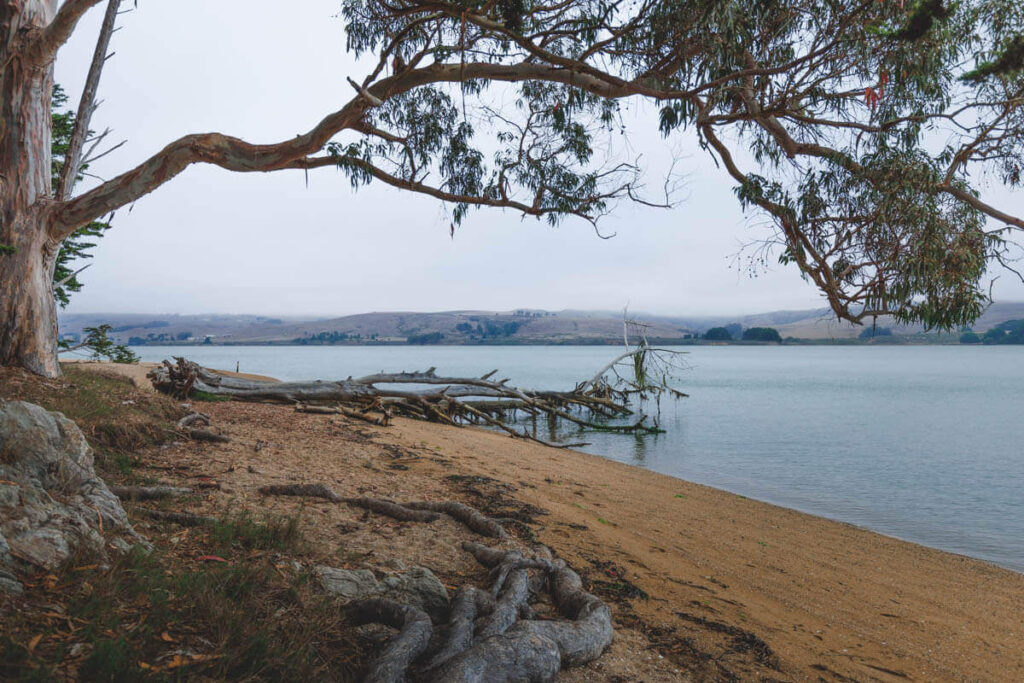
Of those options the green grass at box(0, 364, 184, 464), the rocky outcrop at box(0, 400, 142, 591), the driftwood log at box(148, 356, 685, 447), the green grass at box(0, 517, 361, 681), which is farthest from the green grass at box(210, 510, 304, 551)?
the driftwood log at box(148, 356, 685, 447)

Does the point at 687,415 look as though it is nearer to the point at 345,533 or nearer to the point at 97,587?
the point at 345,533

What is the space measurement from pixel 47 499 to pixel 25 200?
21.1 ft

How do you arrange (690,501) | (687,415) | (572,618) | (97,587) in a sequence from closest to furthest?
(97,587)
(572,618)
(690,501)
(687,415)

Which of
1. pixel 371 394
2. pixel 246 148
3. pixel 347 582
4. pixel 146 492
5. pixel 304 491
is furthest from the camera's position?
pixel 371 394

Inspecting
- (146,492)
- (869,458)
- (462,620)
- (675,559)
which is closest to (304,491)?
(146,492)

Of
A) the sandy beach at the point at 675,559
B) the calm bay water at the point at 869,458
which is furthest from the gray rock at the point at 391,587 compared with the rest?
the calm bay water at the point at 869,458

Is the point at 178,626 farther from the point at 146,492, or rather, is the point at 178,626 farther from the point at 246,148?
the point at 246,148

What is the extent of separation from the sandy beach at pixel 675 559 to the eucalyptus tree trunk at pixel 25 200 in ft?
7.57

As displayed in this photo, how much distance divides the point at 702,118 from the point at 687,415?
17754 mm

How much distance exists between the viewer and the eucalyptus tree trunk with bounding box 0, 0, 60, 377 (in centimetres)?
718

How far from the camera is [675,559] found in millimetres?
5430

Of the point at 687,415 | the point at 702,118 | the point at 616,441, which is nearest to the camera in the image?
the point at 702,118

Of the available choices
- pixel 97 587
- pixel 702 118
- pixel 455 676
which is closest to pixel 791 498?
pixel 702 118

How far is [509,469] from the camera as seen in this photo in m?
8.12
